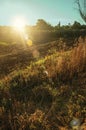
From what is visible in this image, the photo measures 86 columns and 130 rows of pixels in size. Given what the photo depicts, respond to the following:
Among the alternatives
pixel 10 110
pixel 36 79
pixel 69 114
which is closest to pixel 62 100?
pixel 69 114

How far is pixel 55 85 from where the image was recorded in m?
6.71

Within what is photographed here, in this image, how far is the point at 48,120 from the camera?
16.3 feet

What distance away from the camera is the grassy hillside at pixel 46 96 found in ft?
16.2

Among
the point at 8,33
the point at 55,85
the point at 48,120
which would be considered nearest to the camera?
the point at 48,120

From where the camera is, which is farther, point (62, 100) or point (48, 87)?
point (48, 87)

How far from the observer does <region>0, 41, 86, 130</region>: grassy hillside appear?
493 centimetres

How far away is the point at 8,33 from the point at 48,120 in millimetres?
18438

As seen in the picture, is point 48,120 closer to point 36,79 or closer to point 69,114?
point 69,114

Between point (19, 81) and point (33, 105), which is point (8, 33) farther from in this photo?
point (33, 105)

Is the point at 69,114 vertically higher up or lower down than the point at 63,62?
lower down

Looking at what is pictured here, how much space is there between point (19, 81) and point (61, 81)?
1.09 metres

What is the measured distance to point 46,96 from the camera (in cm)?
610

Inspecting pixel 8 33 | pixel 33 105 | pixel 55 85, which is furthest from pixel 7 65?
pixel 8 33

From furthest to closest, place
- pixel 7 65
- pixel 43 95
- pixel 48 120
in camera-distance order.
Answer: pixel 7 65 → pixel 43 95 → pixel 48 120
